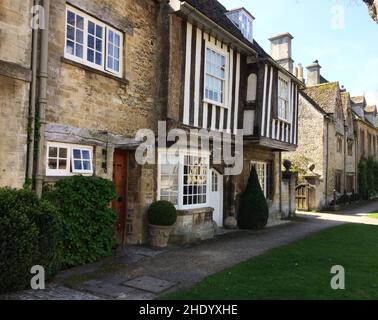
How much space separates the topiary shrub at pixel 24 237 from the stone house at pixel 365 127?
1073 inches

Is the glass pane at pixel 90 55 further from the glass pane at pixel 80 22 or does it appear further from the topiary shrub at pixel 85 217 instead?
the topiary shrub at pixel 85 217

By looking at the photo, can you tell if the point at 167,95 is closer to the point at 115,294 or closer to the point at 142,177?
the point at 142,177

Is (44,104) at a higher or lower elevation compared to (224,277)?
higher

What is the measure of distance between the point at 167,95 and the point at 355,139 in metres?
23.1

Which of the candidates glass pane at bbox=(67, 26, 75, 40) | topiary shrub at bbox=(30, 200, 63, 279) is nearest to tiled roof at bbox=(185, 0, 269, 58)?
glass pane at bbox=(67, 26, 75, 40)

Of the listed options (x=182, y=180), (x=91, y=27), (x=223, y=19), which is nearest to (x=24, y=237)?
(x=91, y=27)

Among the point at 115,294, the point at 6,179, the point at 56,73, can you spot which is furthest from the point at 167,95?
the point at 115,294

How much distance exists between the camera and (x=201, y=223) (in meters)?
10.1

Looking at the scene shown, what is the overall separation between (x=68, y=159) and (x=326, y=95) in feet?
66.4

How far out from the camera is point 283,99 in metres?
14.1

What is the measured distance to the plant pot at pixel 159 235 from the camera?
8.84m

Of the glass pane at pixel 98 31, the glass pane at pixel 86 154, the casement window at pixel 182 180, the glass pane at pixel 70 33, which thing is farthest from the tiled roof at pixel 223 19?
the glass pane at pixel 86 154

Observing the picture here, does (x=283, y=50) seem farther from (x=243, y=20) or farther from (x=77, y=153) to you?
(x=77, y=153)

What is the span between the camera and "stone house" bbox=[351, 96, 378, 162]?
29344mm
